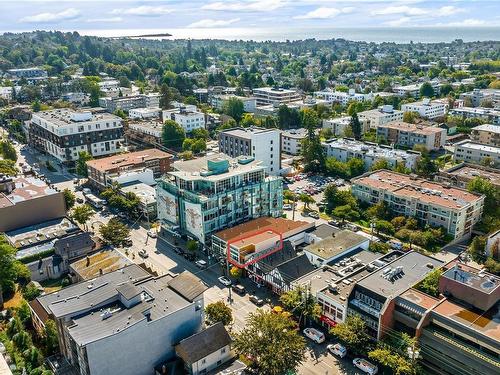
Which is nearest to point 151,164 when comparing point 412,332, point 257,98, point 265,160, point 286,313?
point 265,160

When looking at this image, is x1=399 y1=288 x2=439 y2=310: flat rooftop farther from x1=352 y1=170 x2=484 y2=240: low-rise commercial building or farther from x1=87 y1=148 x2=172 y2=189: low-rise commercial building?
x1=87 y1=148 x2=172 y2=189: low-rise commercial building

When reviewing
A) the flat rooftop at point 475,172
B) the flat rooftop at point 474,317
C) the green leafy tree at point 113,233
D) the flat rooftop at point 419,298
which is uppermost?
the flat rooftop at point 475,172

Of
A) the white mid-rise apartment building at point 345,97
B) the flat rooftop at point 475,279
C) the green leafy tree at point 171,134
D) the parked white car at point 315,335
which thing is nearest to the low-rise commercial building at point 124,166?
the green leafy tree at point 171,134

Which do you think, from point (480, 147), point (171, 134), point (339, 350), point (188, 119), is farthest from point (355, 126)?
point (339, 350)

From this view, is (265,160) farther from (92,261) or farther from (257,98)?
(257,98)

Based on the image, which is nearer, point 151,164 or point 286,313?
point 286,313

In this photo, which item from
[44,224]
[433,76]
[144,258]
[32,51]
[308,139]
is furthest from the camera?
[32,51]

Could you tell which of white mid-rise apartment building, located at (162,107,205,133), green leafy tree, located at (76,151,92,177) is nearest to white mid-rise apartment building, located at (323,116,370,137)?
white mid-rise apartment building, located at (162,107,205,133)

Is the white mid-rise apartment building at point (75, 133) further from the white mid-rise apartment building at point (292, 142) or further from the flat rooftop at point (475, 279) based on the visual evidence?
the flat rooftop at point (475, 279)
